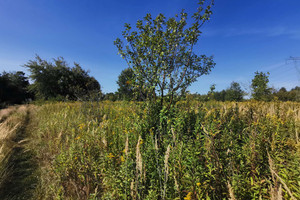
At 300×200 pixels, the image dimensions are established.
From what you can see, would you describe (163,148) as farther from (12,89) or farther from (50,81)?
(12,89)

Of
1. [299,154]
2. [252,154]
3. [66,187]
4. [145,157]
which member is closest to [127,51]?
[145,157]

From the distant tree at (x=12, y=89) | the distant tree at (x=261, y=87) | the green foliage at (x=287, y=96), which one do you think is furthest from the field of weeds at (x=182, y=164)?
the distant tree at (x=12, y=89)

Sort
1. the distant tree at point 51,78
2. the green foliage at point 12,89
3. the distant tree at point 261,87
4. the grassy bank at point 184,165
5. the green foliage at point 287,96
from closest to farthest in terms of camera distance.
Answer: the grassy bank at point 184,165 → the distant tree at point 261,87 → the green foliage at point 287,96 → the distant tree at point 51,78 → the green foliage at point 12,89

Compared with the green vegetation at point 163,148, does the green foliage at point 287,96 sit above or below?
above

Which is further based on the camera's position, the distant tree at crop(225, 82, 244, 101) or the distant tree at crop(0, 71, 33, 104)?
the distant tree at crop(0, 71, 33, 104)

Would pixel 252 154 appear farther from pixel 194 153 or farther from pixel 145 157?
pixel 145 157

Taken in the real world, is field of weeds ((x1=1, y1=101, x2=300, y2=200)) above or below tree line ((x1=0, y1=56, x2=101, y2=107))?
below

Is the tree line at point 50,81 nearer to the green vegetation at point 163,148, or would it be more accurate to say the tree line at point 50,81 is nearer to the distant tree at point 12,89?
the distant tree at point 12,89

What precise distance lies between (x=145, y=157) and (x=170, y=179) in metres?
0.43

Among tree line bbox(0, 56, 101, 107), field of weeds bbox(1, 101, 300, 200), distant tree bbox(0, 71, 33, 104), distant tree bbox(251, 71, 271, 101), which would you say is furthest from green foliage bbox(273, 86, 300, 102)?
distant tree bbox(0, 71, 33, 104)

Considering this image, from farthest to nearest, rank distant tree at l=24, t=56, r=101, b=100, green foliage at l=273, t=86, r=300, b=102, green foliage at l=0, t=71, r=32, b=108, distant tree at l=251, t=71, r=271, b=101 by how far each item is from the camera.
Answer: green foliage at l=0, t=71, r=32, b=108
distant tree at l=24, t=56, r=101, b=100
green foliage at l=273, t=86, r=300, b=102
distant tree at l=251, t=71, r=271, b=101

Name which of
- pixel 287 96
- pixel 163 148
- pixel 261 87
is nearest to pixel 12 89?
pixel 163 148

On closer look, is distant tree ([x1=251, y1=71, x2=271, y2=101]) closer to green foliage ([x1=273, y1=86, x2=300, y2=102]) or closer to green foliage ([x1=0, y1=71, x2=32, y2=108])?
green foliage ([x1=273, y1=86, x2=300, y2=102])

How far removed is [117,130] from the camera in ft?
10.5
